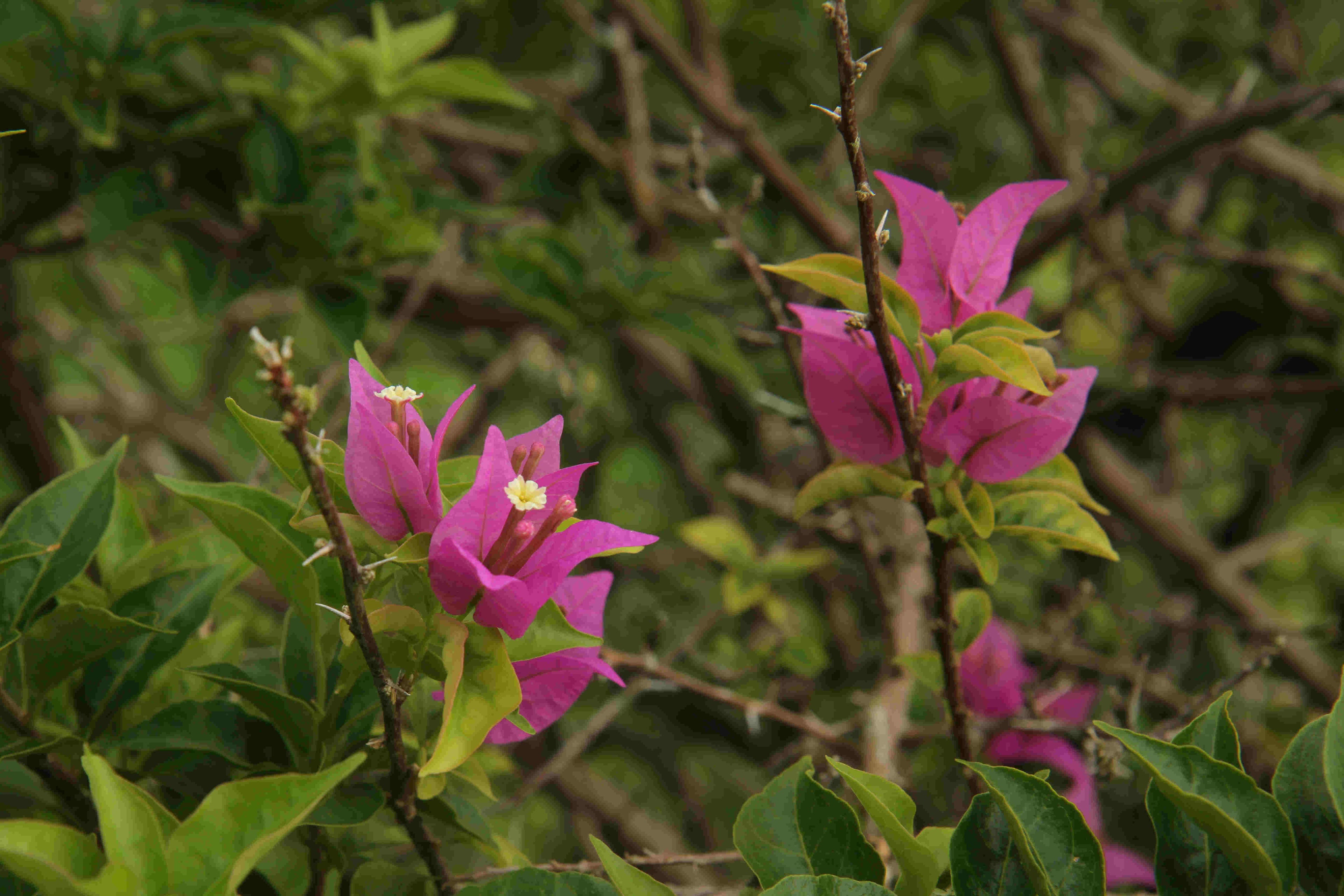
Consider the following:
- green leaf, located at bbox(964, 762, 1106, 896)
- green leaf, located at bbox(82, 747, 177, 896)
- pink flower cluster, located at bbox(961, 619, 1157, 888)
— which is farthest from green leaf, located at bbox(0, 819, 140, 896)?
pink flower cluster, located at bbox(961, 619, 1157, 888)

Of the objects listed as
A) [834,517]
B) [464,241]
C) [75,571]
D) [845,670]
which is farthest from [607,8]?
[75,571]

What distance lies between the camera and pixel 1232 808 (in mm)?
484

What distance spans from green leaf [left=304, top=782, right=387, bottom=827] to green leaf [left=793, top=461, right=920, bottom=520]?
0.98 ft

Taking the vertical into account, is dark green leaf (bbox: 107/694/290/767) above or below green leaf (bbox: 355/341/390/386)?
below

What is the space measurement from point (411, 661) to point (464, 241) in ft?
4.61

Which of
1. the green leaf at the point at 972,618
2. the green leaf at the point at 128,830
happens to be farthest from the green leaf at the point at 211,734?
the green leaf at the point at 972,618

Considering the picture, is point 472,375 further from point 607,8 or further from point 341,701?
point 341,701

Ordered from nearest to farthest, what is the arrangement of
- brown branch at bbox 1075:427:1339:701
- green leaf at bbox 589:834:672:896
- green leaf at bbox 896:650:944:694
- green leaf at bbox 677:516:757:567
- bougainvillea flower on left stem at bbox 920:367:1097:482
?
green leaf at bbox 589:834:672:896 → bougainvillea flower on left stem at bbox 920:367:1097:482 → green leaf at bbox 896:650:944:694 → green leaf at bbox 677:516:757:567 → brown branch at bbox 1075:427:1339:701

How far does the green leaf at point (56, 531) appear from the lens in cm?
55

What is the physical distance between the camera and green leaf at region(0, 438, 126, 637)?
0.55 meters

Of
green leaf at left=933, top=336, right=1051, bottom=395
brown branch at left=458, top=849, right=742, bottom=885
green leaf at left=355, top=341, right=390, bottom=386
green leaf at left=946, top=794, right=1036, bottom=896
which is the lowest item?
brown branch at left=458, top=849, right=742, bottom=885

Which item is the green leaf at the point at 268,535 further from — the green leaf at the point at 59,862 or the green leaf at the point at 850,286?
the green leaf at the point at 850,286

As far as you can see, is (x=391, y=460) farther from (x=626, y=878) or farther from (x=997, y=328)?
(x=997, y=328)

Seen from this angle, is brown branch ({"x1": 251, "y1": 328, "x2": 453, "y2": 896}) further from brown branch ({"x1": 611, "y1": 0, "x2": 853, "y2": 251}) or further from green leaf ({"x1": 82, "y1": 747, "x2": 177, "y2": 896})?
brown branch ({"x1": 611, "y1": 0, "x2": 853, "y2": 251})
